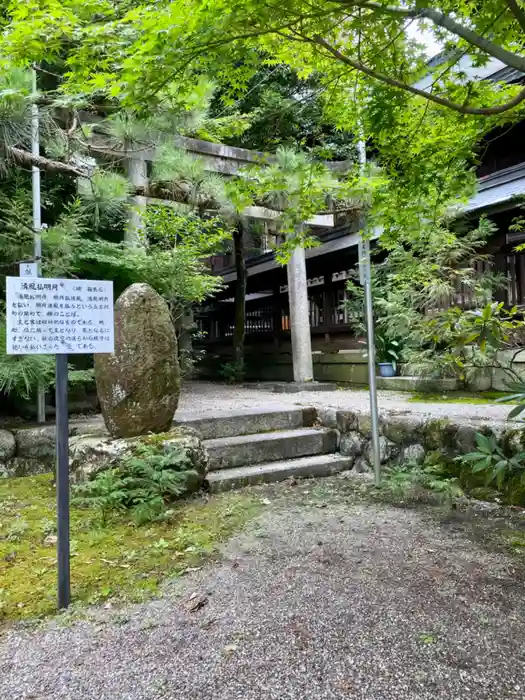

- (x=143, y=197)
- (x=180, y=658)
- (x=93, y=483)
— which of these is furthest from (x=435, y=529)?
(x=143, y=197)

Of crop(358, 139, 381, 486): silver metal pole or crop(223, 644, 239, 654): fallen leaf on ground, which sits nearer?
crop(223, 644, 239, 654): fallen leaf on ground

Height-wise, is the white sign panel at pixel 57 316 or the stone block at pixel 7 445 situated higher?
the white sign panel at pixel 57 316

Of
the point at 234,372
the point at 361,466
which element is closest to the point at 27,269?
the point at 361,466

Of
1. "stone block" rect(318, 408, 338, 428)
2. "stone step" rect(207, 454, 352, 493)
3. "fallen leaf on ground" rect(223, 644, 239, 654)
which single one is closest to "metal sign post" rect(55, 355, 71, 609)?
"fallen leaf on ground" rect(223, 644, 239, 654)

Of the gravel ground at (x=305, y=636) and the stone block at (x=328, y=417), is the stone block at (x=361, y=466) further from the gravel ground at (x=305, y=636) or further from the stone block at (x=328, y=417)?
the gravel ground at (x=305, y=636)

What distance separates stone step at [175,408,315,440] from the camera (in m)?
4.67

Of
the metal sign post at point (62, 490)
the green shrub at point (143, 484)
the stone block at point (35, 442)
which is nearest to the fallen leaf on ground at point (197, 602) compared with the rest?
the metal sign post at point (62, 490)

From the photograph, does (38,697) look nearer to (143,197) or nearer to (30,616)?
(30,616)

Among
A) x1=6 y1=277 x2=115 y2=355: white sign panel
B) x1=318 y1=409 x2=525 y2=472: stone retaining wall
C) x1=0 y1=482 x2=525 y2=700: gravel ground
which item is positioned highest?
x1=6 y1=277 x2=115 y2=355: white sign panel

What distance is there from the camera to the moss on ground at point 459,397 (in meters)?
5.52

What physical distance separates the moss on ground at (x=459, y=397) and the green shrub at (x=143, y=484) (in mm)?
3188

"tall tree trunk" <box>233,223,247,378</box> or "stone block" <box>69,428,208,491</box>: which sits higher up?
"tall tree trunk" <box>233,223,247,378</box>

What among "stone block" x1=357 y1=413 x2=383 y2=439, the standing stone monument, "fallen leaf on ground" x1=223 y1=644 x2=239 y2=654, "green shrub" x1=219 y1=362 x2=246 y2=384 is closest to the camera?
"fallen leaf on ground" x1=223 y1=644 x2=239 y2=654

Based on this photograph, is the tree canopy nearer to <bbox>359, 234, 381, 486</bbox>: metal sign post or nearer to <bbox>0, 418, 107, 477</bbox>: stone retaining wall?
<bbox>359, 234, 381, 486</bbox>: metal sign post
